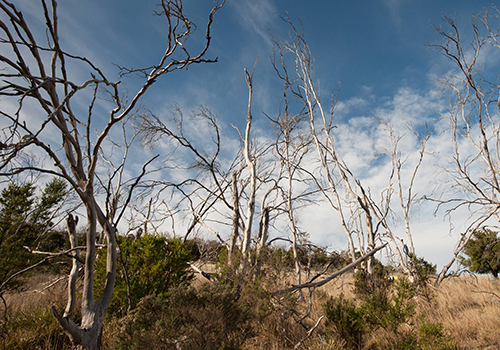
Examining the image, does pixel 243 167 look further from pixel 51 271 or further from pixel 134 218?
pixel 51 271

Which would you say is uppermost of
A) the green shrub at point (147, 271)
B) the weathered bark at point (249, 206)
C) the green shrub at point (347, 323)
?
the weathered bark at point (249, 206)

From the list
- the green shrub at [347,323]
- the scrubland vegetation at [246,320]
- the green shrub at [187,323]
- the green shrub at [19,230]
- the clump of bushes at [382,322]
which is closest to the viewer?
the green shrub at [187,323]

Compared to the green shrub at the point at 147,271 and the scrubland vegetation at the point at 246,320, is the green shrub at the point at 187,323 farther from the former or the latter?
the green shrub at the point at 147,271

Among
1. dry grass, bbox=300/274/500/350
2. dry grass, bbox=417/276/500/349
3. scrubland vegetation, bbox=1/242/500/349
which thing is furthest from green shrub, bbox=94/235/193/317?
dry grass, bbox=417/276/500/349

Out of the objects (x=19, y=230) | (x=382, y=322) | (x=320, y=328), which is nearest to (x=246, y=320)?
(x=382, y=322)

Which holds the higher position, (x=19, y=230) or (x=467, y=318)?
(x=19, y=230)

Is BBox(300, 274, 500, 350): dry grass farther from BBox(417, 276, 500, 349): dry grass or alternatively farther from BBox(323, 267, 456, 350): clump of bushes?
BBox(323, 267, 456, 350): clump of bushes

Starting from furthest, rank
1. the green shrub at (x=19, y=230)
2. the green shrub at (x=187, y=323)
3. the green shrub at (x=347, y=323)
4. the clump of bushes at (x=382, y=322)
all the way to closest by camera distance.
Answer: the green shrub at (x=19, y=230), the green shrub at (x=347, y=323), the clump of bushes at (x=382, y=322), the green shrub at (x=187, y=323)

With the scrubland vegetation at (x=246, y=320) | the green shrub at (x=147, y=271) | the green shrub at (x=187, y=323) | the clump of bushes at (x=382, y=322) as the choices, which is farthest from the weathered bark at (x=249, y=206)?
the clump of bushes at (x=382, y=322)

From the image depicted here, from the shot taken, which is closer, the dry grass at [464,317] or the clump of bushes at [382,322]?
the clump of bushes at [382,322]

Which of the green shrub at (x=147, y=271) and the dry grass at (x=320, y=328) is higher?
the green shrub at (x=147, y=271)

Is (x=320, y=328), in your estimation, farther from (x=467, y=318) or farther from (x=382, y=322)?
(x=467, y=318)

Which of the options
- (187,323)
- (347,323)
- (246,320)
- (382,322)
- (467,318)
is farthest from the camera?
(467,318)

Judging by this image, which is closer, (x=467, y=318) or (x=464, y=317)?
(x=467, y=318)
